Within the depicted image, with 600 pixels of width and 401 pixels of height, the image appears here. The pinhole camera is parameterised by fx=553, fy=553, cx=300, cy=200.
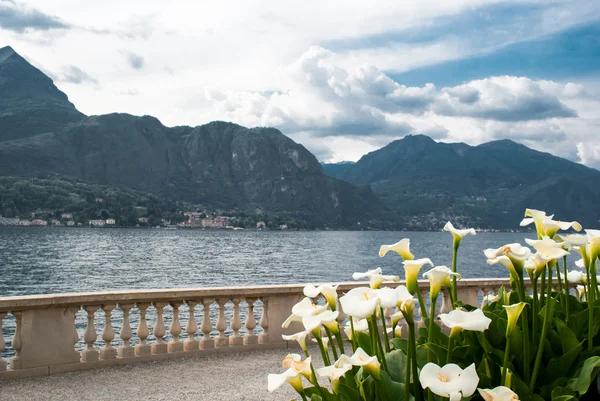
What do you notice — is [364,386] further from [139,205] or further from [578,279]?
[139,205]

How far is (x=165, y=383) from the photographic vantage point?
730 cm

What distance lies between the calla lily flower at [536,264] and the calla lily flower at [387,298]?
1.96ft

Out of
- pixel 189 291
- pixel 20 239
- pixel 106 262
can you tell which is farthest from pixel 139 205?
pixel 189 291

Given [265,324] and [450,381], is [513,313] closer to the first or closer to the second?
[450,381]

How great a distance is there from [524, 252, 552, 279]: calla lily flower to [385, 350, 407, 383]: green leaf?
612mm

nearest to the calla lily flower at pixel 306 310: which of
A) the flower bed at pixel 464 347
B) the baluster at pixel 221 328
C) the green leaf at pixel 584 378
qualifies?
the flower bed at pixel 464 347

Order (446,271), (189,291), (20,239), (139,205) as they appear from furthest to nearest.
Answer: (139,205), (20,239), (189,291), (446,271)

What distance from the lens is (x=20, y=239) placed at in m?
109

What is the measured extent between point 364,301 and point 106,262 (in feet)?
254

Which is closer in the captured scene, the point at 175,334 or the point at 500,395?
the point at 500,395

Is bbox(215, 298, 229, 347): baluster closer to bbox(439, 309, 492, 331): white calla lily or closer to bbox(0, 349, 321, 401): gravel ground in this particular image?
bbox(0, 349, 321, 401): gravel ground

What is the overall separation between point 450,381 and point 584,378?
2.01 ft

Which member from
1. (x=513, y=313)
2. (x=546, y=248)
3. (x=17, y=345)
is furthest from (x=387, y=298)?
(x=17, y=345)

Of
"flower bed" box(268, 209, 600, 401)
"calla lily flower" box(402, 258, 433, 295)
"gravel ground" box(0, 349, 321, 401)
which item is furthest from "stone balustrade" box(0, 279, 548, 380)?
"calla lily flower" box(402, 258, 433, 295)
